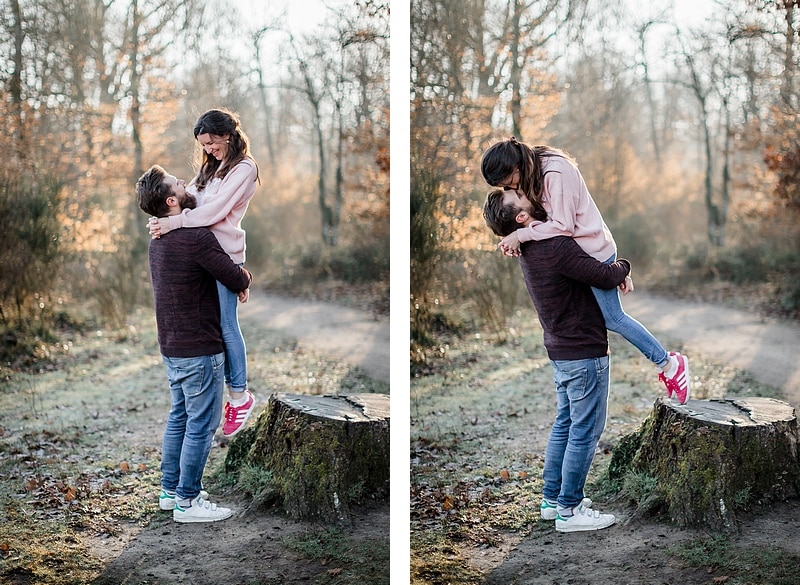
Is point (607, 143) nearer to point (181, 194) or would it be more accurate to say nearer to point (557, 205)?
point (557, 205)

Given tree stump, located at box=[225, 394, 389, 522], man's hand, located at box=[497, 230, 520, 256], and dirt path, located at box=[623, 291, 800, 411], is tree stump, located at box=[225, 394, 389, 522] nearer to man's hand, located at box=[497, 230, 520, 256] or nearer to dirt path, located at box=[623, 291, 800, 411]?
man's hand, located at box=[497, 230, 520, 256]

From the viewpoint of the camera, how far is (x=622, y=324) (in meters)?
3.21

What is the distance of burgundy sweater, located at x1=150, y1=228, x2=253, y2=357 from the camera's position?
3.20 m

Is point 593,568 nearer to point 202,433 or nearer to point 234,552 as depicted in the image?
point 234,552

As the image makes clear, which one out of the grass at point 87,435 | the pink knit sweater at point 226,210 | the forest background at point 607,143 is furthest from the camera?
the forest background at point 607,143

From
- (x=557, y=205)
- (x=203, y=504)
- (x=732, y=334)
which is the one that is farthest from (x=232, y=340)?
(x=732, y=334)

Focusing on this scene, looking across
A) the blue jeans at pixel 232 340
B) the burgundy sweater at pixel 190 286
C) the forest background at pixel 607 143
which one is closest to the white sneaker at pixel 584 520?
the forest background at pixel 607 143

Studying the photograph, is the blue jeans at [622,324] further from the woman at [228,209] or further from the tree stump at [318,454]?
the woman at [228,209]

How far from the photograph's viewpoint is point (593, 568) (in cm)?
332

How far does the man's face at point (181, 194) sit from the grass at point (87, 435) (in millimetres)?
743

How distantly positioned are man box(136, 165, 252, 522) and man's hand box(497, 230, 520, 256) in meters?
1.10

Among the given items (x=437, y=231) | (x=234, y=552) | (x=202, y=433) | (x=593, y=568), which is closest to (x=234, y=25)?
(x=437, y=231)

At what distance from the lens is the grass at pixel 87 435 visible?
344cm

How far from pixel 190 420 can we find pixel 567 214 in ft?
5.82
